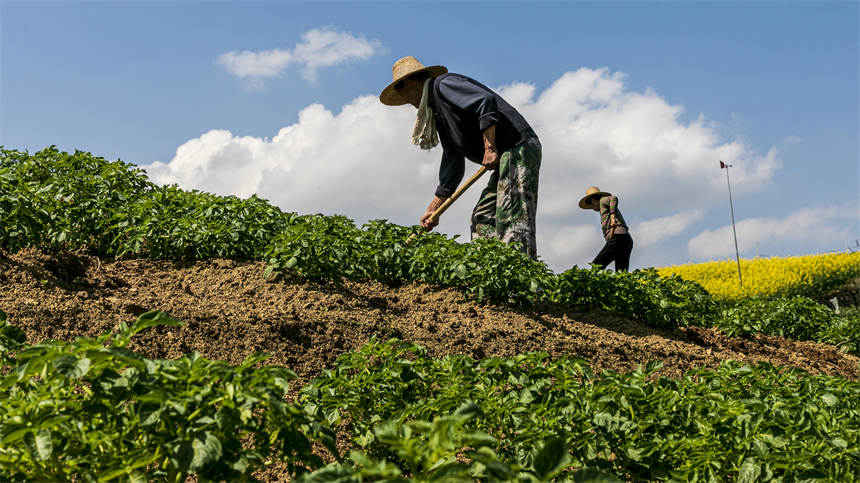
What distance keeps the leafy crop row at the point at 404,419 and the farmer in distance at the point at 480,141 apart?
264cm

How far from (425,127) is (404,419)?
12.7ft

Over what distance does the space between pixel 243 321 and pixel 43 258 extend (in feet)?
5.86

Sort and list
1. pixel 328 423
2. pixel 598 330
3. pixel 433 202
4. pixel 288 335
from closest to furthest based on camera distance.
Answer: pixel 328 423 → pixel 288 335 → pixel 598 330 → pixel 433 202

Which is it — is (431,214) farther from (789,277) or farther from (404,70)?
(789,277)

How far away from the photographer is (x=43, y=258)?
4273 millimetres

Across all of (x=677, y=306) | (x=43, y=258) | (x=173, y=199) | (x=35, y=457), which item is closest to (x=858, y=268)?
(x=677, y=306)

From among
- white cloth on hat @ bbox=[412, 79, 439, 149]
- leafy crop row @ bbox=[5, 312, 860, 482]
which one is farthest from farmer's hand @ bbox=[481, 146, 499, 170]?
leafy crop row @ bbox=[5, 312, 860, 482]

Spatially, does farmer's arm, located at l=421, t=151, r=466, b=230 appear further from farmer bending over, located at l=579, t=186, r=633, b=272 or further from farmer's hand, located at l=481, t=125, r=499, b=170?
farmer bending over, located at l=579, t=186, r=633, b=272

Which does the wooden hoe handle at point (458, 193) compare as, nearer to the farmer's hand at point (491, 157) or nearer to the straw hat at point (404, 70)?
the farmer's hand at point (491, 157)

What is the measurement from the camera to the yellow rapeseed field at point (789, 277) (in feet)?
41.5

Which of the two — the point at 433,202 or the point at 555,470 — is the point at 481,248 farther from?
the point at 555,470

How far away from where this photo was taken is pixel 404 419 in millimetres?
2391

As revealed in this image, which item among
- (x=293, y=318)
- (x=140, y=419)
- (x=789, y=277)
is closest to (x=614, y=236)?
(x=789, y=277)

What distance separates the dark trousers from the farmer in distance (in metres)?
3.84
